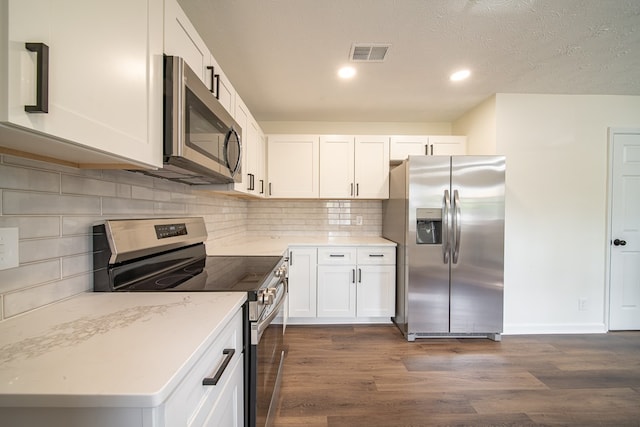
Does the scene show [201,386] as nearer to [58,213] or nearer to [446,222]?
[58,213]

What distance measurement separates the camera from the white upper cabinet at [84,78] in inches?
18.7

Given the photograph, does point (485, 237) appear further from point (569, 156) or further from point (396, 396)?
point (396, 396)

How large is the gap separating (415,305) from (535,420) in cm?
103

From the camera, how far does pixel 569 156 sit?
2543 mm

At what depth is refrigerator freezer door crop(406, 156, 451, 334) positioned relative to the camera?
236cm

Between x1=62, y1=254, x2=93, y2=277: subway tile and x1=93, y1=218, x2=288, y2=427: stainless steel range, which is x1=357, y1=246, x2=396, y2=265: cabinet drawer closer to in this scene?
x1=93, y1=218, x2=288, y2=427: stainless steel range

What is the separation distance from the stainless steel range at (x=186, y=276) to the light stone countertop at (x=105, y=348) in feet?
0.43

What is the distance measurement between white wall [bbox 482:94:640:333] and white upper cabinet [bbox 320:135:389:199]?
3.91ft

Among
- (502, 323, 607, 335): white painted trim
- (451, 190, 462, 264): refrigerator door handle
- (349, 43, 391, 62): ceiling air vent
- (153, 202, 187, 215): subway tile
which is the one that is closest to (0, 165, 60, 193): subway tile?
(153, 202, 187, 215): subway tile

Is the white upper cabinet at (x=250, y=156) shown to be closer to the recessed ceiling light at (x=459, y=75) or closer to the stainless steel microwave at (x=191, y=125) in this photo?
the stainless steel microwave at (x=191, y=125)

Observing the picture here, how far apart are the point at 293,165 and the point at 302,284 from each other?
1.36 metres

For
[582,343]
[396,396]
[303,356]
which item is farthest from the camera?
[582,343]

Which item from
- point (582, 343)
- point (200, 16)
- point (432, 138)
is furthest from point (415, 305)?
point (200, 16)

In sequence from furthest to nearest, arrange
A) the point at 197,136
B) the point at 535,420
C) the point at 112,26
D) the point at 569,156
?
the point at 569,156 < the point at 535,420 < the point at 197,136 < the point at 112,26
